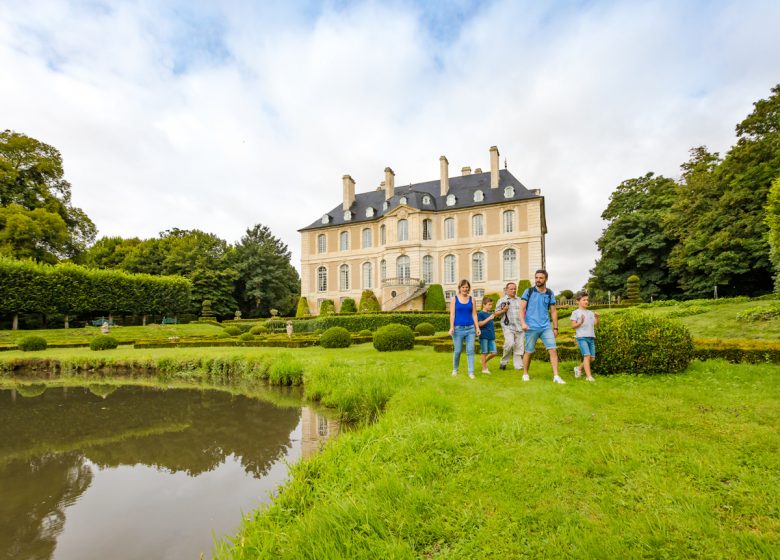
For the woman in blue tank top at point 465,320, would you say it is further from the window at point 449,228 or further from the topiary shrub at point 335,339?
the window at point 449,228

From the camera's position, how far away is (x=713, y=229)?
21.1 m

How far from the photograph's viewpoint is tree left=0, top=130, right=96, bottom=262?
2598 centimetres

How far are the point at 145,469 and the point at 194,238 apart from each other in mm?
42229

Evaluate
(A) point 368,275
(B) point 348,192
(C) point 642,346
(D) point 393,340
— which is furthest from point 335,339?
(B) point 348,192

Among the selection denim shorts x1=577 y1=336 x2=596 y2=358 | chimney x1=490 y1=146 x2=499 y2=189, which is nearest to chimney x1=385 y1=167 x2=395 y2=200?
chimney x1=490 y1=146 x2=499 y2=189

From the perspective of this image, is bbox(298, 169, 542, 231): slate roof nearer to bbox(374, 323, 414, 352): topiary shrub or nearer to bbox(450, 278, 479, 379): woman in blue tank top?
bbox(374, 323, 414, 352): topiary shrub

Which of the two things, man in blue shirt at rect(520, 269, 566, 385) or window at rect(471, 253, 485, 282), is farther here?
window at rect(471, 253, 485, 282)

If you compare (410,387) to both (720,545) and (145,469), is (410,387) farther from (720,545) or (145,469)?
(720,545)

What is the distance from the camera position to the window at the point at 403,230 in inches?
1187

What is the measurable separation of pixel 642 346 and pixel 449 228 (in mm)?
24514

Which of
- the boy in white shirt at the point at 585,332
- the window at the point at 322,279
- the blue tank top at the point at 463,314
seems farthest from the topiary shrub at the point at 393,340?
the window at the point at 322,279

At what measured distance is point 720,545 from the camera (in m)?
1.88

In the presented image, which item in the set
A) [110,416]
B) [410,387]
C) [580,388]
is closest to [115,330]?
[110,416]

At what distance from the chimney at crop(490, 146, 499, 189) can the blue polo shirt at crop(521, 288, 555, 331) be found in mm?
24796
